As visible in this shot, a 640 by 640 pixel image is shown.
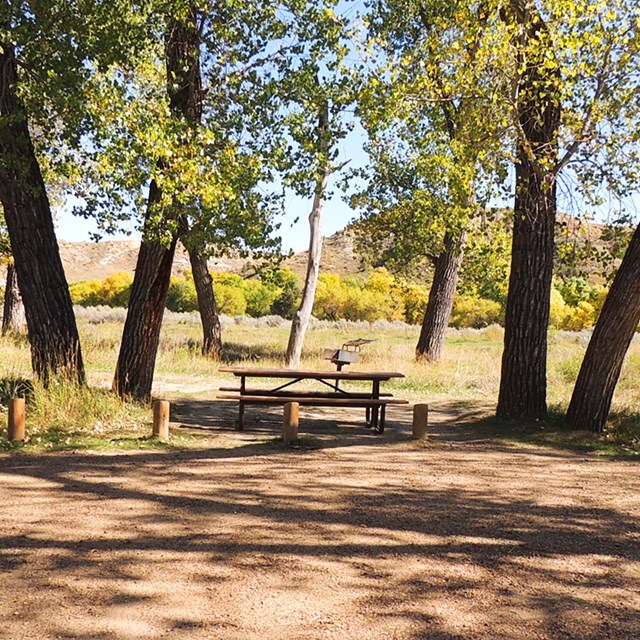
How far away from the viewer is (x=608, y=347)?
912cm

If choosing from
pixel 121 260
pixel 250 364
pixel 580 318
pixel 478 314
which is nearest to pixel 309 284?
pixel 250 364

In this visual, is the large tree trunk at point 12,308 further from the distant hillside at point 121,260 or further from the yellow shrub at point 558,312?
the distant hillside at point 121,260

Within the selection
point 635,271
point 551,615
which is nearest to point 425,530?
point 551,615

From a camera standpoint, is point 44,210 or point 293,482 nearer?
point 293,482

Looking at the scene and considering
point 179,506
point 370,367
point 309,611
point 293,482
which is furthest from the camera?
point 370,367

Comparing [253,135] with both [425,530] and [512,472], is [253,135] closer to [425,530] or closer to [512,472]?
[512,472]

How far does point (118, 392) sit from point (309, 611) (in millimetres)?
7627

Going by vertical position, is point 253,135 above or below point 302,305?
above

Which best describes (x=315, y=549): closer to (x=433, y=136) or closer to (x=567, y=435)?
(x=567, y=435)

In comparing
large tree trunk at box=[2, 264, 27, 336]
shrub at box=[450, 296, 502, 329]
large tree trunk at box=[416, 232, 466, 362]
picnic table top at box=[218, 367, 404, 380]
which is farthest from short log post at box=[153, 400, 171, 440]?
shrub at box=[450, 296, 502, 329]

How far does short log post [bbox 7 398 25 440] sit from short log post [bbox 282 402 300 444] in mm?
2724

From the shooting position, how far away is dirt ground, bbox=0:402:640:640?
346 cm

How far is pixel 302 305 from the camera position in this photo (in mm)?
18484

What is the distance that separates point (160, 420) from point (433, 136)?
1098 cm
